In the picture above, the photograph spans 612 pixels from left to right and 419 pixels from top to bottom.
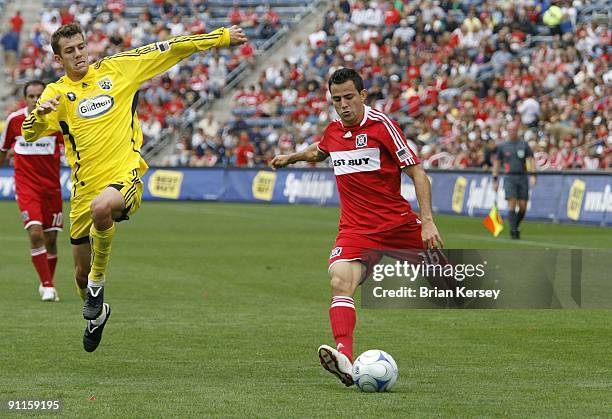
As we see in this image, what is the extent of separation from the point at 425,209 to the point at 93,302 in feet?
9.28

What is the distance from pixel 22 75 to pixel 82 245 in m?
37.2

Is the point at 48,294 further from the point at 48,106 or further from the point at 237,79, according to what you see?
the point at 237,79

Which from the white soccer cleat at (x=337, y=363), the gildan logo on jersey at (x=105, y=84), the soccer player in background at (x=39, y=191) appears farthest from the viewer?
the soccer player in background at (x=39, y=191)

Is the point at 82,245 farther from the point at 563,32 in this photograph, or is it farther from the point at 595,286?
the point at 563,32

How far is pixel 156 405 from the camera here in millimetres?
7359

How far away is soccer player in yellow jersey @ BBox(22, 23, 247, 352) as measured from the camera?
9.59 meters

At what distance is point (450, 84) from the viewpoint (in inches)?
1396

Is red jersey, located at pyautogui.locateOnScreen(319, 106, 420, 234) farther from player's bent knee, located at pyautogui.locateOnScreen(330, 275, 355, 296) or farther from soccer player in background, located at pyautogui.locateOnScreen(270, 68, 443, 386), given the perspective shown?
player's bent knee, located at pyautogui.locateOnScreen(330, 275, 355, 296)

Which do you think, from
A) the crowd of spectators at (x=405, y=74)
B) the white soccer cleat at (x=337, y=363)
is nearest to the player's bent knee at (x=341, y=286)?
the white soccer cleat at (x=337, y=363)

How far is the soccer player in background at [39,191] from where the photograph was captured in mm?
13609

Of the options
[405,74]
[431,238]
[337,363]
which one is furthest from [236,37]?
[405,74]

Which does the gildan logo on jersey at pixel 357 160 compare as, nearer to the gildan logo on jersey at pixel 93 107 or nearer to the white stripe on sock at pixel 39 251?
the gildan logo on jersey at pixel 93 107

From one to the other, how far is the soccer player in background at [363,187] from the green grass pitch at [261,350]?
79cm

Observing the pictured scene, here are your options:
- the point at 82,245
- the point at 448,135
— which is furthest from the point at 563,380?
the point at 448,135
